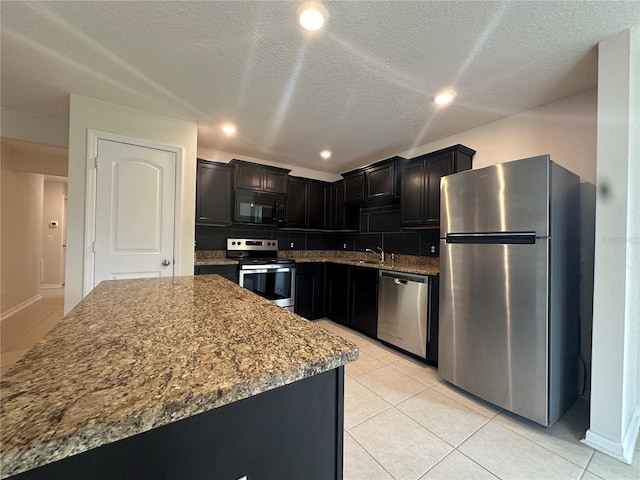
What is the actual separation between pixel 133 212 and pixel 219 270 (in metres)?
1.07

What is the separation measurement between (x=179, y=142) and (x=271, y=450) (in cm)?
296

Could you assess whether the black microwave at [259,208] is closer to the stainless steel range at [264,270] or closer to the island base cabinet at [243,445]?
the stainless steel range at [264,270]

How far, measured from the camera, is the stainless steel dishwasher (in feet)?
8.25

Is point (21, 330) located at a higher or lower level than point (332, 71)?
lower

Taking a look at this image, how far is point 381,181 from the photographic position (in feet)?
11.4

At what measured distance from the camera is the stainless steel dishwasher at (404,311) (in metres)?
2.51

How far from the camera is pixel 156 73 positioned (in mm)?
1953

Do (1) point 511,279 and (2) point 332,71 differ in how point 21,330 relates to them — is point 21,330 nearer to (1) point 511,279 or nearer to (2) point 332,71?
(2) point 332,71

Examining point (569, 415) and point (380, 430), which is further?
point (569, 415)

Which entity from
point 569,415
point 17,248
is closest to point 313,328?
point 569,415

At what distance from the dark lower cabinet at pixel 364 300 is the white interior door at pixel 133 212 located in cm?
217

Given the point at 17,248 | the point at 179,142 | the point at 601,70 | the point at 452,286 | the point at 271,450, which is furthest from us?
the point at 17,248

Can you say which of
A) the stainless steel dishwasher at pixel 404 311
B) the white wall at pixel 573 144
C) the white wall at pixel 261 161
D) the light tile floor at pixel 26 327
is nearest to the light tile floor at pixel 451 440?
the stainless steel dishwasher at pixel 404 311

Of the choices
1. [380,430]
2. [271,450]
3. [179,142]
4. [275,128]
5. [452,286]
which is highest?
[275,128]
